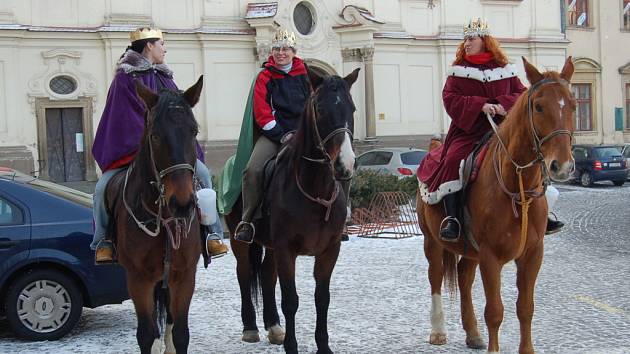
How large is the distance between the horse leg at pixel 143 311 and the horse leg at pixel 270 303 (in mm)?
2140

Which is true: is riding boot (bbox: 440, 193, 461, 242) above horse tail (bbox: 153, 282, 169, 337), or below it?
above

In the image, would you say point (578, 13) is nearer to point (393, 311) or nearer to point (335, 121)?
point (393, 311)

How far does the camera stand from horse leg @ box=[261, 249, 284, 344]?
26.8 ft

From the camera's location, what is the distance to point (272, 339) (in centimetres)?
817

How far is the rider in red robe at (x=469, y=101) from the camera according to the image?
7.23m

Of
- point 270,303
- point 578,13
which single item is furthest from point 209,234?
point 578,13

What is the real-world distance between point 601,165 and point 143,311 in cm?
2701

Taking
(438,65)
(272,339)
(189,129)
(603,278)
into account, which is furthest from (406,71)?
(189,129)

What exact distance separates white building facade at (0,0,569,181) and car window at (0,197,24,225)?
59.5ft

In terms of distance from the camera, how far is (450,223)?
23.3 ft

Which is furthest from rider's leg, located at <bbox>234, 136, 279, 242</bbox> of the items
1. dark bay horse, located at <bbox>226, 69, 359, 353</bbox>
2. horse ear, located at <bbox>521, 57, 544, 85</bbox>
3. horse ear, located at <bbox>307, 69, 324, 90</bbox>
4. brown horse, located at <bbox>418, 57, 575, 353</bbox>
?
horse ear, located at <bbox>521, 57, 544, 85</bbox>

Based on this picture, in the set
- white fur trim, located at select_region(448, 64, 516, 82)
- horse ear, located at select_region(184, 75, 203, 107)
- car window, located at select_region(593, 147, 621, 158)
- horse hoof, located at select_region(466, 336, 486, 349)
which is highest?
white fur trim, located at select_region(448, 64, 516, 82)

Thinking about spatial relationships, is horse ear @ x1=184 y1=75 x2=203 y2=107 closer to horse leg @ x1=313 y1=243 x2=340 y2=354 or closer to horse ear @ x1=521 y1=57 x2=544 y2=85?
horse leg @ x1=313 y1=243 x2=340 y2=354

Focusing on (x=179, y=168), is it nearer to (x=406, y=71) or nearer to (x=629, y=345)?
(x=629, y=345)
